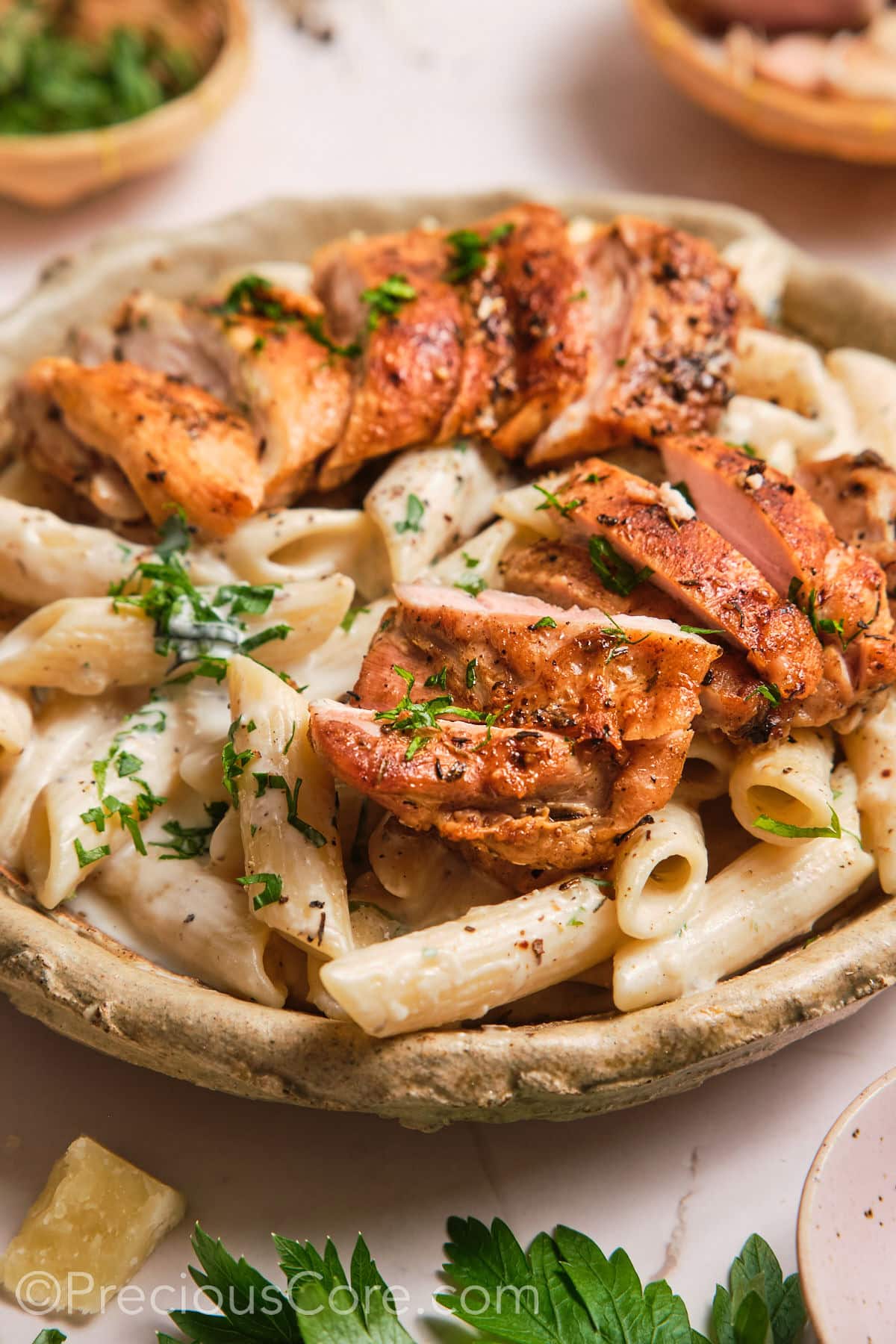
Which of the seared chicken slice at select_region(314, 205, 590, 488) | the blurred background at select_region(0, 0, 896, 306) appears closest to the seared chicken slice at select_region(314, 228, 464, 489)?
the seared chicken slice at select_region(314, 205, 590, 488)

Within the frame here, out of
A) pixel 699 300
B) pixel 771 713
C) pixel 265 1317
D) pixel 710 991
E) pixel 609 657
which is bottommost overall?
pixel 265 1317

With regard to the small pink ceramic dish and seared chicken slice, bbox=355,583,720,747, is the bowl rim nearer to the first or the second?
seared chicken slice, bbox=355,583,720,747

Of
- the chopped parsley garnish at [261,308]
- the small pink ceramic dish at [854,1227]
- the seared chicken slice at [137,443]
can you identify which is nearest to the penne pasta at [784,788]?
the small pink ceramic dish at [854,1227]

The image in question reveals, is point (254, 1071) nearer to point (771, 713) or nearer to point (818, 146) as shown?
point (771, 713)

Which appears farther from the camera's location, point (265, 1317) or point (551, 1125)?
point (551, 1125)

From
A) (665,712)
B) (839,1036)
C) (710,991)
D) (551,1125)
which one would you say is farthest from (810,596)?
(551,1125)

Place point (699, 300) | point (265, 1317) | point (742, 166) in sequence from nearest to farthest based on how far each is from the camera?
point (265, 1317), point (699, 300), point (742, 166)

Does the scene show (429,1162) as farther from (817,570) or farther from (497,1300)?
(817,570)

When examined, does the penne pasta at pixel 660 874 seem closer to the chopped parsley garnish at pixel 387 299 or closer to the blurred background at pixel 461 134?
the chopped parsley garnish at pixel 387 299
